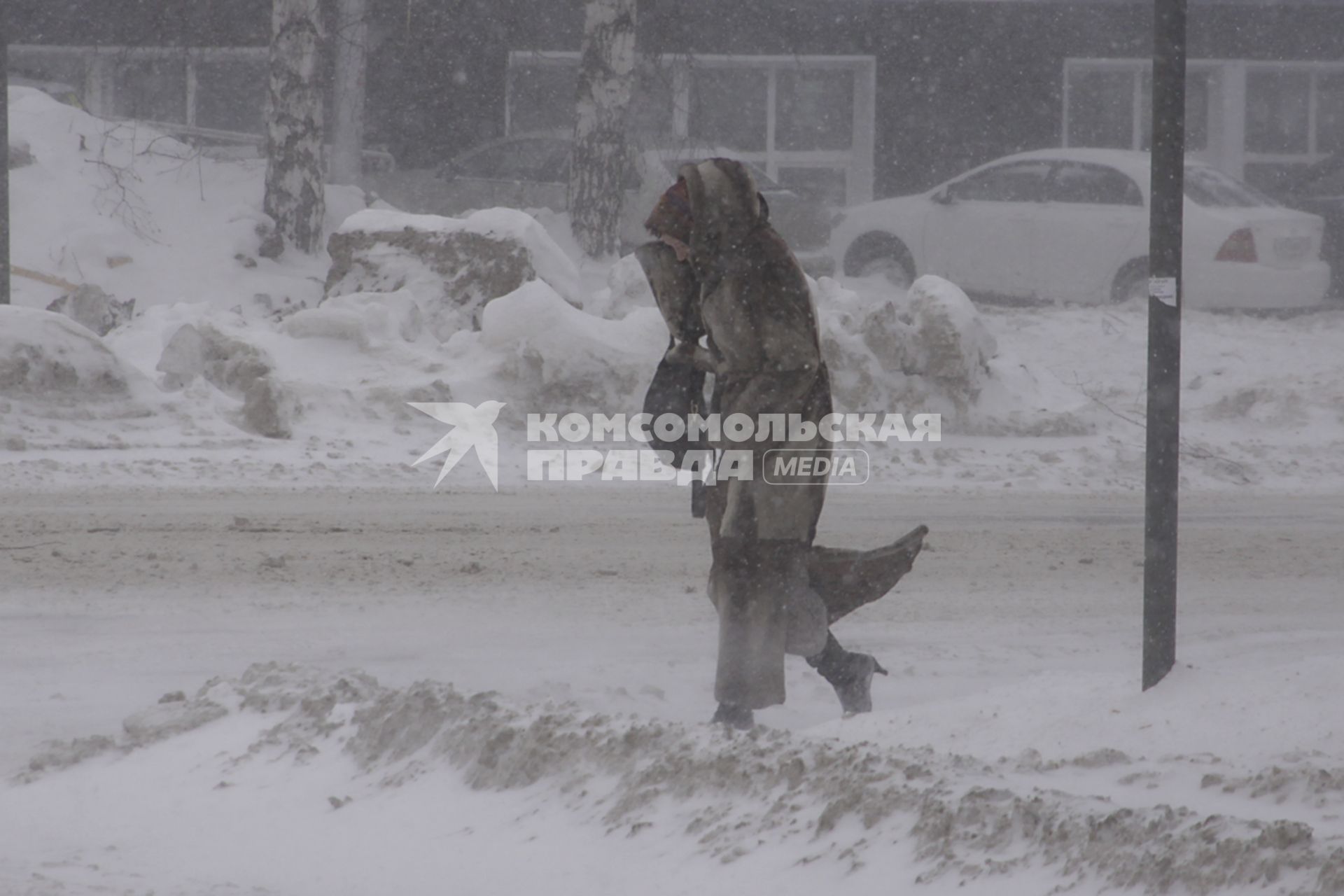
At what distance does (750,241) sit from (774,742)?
4.39 feet

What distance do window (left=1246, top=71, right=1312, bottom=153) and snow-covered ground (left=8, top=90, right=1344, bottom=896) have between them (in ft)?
28.3

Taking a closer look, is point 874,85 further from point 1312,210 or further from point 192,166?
point 192,166

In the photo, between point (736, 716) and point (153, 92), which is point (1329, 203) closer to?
point (736, 716)

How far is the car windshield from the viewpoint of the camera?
47.0 feet

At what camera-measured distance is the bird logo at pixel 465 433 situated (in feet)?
30.9

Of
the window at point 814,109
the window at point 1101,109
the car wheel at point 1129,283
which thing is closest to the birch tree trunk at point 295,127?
the window at point 814,109

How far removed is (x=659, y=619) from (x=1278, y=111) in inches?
741

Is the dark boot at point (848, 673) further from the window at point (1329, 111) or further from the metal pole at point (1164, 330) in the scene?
the window at point (1329, 111)

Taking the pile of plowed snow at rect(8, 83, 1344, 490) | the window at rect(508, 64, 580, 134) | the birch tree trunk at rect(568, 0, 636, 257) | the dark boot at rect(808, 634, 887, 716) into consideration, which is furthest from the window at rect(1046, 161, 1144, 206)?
the dark boot at rect(808, 634, 887, 716)

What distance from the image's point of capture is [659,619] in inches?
232

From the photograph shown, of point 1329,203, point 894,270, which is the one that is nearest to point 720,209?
point 894,270

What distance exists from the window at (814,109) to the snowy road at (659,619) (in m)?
13.6

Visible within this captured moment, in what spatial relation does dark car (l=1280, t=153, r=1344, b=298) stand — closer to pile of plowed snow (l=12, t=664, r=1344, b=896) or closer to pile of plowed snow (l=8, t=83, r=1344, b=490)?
pile of plowed snow (l=8, t=83, r=1344, b=490)

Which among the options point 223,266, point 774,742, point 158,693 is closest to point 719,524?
point 774,742
